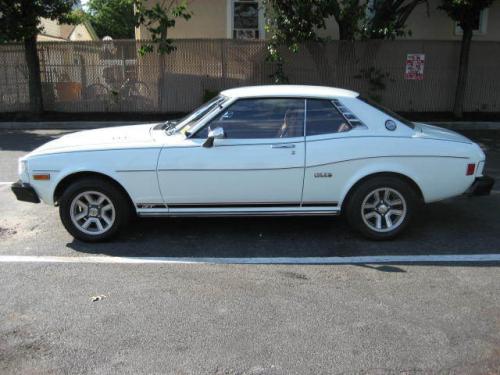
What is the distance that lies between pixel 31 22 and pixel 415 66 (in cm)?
1021

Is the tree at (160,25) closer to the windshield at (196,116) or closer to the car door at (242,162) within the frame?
the windshield at (196,116)

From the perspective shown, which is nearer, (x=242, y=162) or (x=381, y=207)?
(x=242, y=162)

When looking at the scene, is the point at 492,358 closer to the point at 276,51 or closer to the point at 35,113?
the point at 276,51

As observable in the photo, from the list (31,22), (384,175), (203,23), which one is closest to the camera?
(384,175)

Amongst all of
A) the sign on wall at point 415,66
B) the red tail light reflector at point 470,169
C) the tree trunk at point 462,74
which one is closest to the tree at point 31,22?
the sign on wall at point 415,66

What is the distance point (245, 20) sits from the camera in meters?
16.9

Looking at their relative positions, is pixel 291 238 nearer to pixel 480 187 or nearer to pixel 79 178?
pixel 480 187

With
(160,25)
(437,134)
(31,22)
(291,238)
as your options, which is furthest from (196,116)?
(31,22)

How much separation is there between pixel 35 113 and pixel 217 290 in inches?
482

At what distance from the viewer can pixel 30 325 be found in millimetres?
3750

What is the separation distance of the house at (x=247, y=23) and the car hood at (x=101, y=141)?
38.5ft

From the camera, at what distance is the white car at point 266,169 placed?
16.8 feet

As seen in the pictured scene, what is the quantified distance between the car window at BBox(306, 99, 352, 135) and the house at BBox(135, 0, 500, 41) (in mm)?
11843

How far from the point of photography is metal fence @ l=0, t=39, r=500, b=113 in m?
14.8
